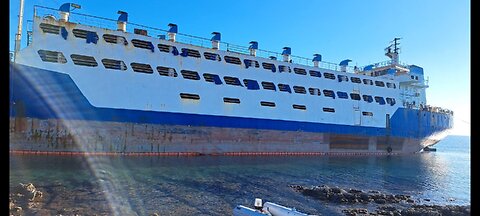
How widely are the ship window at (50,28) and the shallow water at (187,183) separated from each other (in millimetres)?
8294

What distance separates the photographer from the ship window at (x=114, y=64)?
21552mm

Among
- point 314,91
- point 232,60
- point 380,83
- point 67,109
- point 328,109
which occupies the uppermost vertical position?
point 232,60

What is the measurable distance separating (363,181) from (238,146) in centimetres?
1066

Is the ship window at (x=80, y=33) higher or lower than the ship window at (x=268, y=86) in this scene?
higher

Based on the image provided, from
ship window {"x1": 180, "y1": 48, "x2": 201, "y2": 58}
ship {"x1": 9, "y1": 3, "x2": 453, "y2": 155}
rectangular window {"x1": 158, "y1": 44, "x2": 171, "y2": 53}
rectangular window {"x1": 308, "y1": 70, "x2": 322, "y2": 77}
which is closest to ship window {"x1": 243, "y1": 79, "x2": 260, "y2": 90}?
ship {"x1": 9, "y1": 3, "x2": 453, "y2": 155}

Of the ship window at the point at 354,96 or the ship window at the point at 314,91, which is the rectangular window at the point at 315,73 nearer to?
the ship window at the point at 314,91

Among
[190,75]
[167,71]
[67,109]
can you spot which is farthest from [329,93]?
[67,109]

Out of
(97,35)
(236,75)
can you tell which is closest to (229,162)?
(236,75)

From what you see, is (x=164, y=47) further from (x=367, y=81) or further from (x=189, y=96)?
(x=367, y=81)

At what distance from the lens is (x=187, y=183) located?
1396 centimetres

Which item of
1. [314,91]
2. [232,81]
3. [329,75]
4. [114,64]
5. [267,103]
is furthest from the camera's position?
[329,75]

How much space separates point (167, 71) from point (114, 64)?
12.5ft

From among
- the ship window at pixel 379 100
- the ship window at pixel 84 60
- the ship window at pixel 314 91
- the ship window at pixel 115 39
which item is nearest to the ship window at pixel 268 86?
Answer: the ship window at pixel 314 91

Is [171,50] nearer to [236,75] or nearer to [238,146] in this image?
[236,75]
